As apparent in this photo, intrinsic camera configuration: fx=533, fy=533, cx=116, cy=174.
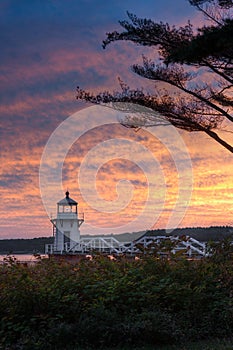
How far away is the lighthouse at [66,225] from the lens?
3694cm

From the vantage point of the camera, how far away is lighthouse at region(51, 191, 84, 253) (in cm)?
3694

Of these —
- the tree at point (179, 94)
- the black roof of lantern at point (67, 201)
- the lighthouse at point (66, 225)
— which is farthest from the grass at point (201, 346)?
the black roof of lantern at point (67, 201)

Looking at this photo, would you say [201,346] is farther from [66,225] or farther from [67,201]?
[66,225]

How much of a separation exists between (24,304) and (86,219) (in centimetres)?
2943

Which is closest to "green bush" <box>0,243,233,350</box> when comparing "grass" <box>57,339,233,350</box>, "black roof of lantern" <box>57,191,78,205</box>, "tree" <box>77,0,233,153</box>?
"grass" <box>57,339,233,350</box>

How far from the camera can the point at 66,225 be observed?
37.3m

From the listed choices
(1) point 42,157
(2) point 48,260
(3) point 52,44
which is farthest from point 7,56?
(2) point 48,260

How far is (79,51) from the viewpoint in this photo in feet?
59.0

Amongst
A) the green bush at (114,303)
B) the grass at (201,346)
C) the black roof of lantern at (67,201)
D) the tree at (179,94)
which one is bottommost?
the grass at (201,346)

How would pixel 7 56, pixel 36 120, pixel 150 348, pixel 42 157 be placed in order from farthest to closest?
pixel 42 157, pixel 36 120, pixel 7 56, pixel 150 348

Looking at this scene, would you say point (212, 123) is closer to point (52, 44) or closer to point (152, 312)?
point (52, 44)

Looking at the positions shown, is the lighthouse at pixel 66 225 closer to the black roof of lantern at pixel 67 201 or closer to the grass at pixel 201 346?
the black roof of lantern at pixel 67 201

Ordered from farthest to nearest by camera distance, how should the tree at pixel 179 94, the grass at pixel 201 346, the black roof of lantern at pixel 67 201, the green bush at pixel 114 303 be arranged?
the black roof of lantern at pixel 67 201
the tree at pixel 179 94
the green bush at pixel 114 303
the grass at pixel 201 346

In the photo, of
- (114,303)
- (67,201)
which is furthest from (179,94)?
(67,201)
